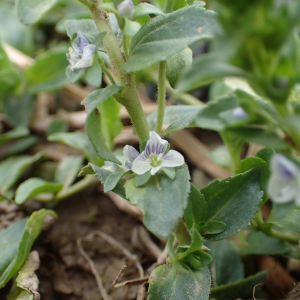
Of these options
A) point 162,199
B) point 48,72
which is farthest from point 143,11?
point 48,72

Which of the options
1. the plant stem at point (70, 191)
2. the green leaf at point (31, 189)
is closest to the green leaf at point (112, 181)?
the green leaf at point (31, 189)

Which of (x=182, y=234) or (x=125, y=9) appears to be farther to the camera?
(x=182, y=234)

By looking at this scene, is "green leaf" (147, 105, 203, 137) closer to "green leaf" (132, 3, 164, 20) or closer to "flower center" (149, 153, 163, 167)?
"flower center" (149, 153, 163, 167)

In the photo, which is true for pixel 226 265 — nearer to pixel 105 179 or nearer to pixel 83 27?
pixel 105 179

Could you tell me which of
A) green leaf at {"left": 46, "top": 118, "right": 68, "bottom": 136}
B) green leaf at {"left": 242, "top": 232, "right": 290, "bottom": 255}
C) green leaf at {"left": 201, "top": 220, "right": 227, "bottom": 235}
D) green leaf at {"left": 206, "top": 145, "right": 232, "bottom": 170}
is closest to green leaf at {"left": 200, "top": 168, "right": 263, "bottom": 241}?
green leaf at {"left": 201, "top": 220, "right": 227, "bottom": 235}

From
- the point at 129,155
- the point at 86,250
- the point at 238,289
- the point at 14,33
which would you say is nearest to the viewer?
the point at 129,155

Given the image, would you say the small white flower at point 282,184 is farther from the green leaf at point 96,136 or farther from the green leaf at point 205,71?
the green leaf at point 96,136

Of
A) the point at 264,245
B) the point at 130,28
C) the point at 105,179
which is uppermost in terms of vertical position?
the point at 130,28

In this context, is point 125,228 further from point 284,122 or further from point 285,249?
point 284,122

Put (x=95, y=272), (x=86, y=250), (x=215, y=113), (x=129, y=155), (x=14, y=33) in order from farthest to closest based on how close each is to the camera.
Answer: (x=14, y=33), (x=86, y=250), (x=95, y=272), (x=129, y=155), (x=215, y=113)
